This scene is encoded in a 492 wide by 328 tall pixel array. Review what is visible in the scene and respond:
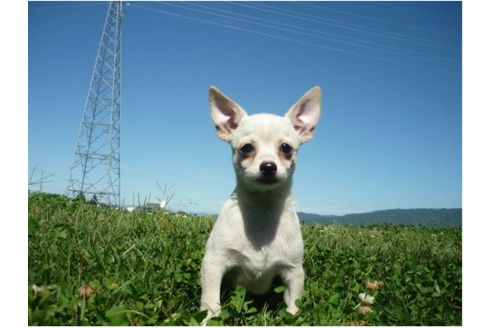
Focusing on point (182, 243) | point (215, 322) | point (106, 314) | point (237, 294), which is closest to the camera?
point (106, 314)

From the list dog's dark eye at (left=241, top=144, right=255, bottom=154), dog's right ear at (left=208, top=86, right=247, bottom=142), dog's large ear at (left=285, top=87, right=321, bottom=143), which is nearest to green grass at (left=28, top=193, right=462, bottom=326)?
dog's dark eye at (left=241, top=144, right=255, bottom=154)

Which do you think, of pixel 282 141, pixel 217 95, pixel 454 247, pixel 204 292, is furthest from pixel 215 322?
pixel 454 247

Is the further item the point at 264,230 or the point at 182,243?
the point at 182,243

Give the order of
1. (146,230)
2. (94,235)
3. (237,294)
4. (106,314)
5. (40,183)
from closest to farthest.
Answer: (106,314)
(237,294)
(94,235)
(146,230)
(40,183)

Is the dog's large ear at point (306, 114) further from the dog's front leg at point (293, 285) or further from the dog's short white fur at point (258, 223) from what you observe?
the dog's front leg at point (293, 285)

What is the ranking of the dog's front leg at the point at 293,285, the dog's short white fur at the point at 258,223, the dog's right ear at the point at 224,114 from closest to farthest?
the dog's short white fur at the point at 258,223 → the dog's front leg at the point at 293,285 → the dog's right ear at the point at 224,114

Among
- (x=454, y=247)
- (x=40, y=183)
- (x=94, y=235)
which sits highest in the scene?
(x=40, y=183)

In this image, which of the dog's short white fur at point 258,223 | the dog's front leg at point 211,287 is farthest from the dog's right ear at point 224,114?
the dog's front leg at point 211,287

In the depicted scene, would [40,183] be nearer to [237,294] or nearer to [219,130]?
[219,130]
